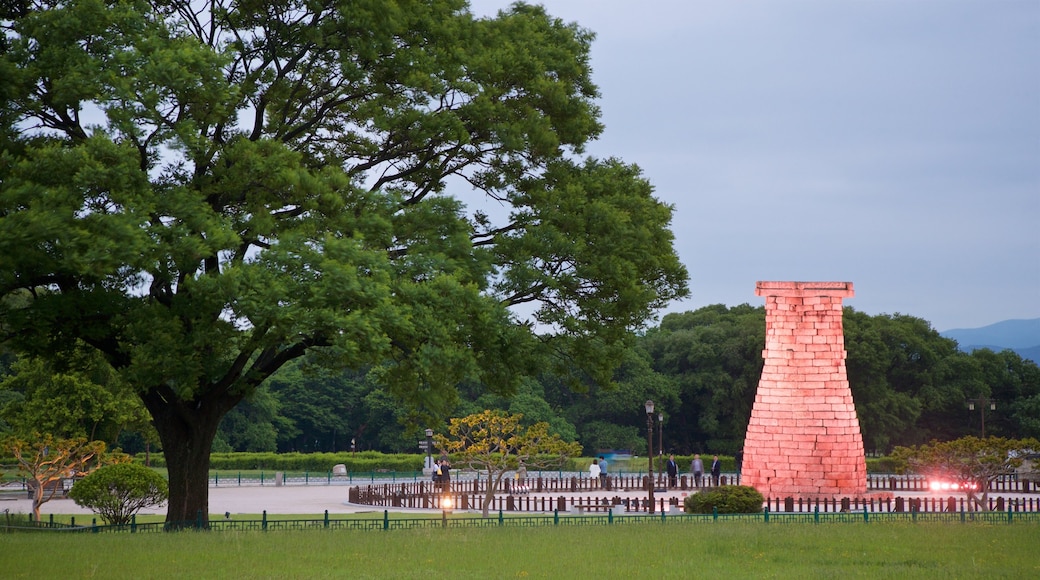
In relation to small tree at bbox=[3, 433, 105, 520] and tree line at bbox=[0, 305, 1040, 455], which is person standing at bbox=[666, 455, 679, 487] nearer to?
tree line at bbox=[0, 305, 1040, 455]

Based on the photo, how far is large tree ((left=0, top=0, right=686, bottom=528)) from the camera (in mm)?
20078

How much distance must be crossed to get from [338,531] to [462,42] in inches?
410

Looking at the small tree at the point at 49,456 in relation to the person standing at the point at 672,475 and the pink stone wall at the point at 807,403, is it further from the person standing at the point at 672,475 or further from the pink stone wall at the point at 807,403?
the person standing at the point at 672,475

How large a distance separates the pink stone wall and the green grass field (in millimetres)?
13404

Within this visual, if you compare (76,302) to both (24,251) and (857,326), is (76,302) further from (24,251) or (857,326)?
(857,326)

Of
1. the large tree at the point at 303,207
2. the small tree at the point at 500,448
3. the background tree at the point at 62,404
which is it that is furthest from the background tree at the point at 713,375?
the large tree at the point at 303,207

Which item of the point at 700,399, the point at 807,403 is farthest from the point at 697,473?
the point at 700,399

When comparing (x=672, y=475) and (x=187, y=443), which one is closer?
(x=187, y=443)

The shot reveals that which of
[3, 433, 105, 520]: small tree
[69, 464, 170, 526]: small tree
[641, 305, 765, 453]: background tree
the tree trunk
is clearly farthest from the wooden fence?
[641, 305, 765, 453]: background tree

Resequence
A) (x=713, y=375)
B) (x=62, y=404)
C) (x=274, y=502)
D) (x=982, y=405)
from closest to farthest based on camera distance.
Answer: (x=62, y=404)
(x=274, y=502)
(x=982, y=405)
(x=713, y=375)

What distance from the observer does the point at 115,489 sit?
28344 mm

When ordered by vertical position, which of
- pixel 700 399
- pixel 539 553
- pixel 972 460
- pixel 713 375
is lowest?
pixel 539 553

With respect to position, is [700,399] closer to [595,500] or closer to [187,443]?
[595,500]

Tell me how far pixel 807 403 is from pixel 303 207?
851 inches
